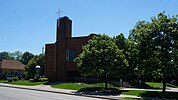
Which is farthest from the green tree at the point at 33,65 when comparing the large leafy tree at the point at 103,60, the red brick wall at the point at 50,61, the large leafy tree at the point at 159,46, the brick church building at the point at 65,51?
the large leafy tree at the point at 159,46

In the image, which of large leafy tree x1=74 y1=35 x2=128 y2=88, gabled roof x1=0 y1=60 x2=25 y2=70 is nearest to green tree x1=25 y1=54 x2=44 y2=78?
gabled roof x1=0 y1=60 x2=25 y2=70

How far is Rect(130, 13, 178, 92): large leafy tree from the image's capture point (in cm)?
2612

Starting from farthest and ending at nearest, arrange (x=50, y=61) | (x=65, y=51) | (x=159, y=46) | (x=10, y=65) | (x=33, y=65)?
(x=10, y=65) → (x=33, y=65) → (x=50, y=61) → (x=65, y=51) → (x=159, y=46)

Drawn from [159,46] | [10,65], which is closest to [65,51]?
[159,46]

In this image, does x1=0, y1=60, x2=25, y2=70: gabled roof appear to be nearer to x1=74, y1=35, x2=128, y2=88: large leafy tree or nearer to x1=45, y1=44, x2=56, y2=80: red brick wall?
x1=45, y1=44, x2=56, y2=80: red brick wall

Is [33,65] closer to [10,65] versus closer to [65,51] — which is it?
[65,51]

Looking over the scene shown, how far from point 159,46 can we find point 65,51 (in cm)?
2943

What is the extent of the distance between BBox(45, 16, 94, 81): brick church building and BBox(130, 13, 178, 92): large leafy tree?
25.5 metres

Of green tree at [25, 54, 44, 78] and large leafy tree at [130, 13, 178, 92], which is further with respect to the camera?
green tree at [25, 54, 44, 78]

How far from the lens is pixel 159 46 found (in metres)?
26.8

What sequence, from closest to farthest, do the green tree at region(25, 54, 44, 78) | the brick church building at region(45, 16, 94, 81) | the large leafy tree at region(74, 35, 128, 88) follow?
the large leafy tree at region(74, 35, 128, 88)
the brick church building at region(45, 16, 94, 81)
the green tree at region(25, 54, 44, 78)

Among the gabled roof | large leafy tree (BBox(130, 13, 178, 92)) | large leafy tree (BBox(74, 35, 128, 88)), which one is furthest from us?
the gabled roof

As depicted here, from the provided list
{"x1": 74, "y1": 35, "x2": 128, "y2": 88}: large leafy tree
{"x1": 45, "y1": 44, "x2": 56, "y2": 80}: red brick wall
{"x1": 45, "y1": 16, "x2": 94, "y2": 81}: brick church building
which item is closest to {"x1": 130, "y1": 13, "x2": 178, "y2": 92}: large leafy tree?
{"x1": 74, "y1": 35, "x2": 128, "y2": 88}: large leafy tree

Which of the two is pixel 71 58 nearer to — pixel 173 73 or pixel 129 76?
pixel 129 76
